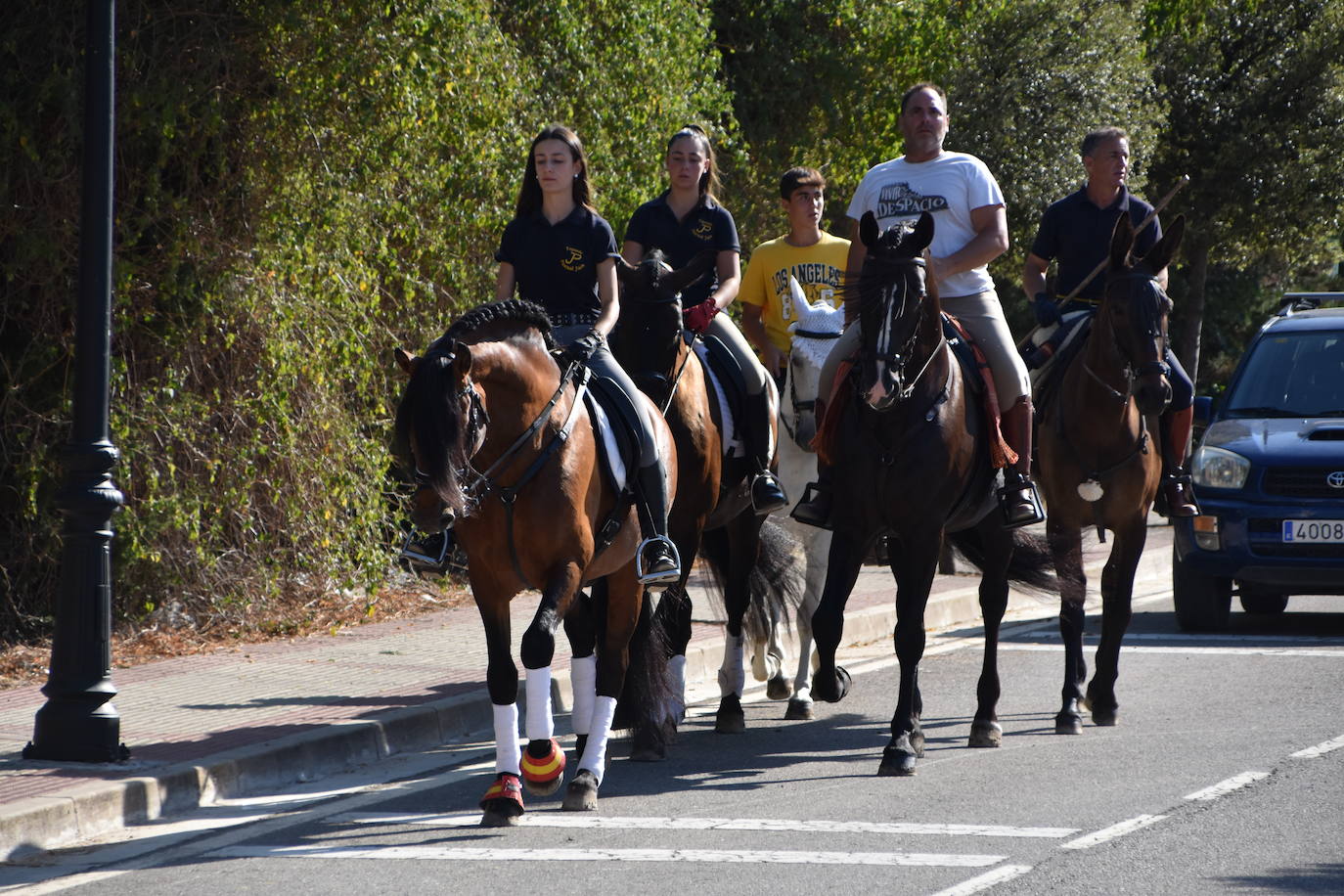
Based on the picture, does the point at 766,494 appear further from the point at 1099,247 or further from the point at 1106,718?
the point at 1099,247

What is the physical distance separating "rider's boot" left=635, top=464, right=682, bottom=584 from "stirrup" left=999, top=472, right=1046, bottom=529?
1.88 m

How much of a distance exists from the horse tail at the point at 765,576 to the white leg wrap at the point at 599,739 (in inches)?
83.0

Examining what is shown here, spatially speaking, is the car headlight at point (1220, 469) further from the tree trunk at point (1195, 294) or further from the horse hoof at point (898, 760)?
the tree trunk at point (1195, 294)

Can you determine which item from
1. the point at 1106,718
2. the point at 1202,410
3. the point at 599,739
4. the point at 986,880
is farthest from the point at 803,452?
the point at 986,880

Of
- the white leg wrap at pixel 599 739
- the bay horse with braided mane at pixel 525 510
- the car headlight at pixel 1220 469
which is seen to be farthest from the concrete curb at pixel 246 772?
the car headlight at pixel 1220 469


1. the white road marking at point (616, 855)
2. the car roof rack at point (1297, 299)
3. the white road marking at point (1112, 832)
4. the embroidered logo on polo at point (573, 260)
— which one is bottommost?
the white road marking at point (616, 855)

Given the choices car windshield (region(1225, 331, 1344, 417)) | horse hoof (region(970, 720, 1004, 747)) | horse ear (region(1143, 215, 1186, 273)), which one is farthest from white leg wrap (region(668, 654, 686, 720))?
car windshield (region(1225, 331, 1344, 417))

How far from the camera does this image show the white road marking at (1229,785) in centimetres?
675

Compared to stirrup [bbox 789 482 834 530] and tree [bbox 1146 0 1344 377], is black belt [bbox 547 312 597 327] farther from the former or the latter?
tree [bbox 1146 0 1344 377]

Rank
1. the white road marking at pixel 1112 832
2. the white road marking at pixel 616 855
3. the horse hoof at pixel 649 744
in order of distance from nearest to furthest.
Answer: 1. the white road marking at pixel 616 855
2. the white road marking at pixel 1112 832
3. the horse hoof at pixel 649 744

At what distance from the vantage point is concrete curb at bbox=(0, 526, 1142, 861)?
626cm

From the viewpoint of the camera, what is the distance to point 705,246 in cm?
868

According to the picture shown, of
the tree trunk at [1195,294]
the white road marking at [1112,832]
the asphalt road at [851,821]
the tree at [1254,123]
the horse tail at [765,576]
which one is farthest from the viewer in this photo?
the tree trunk at [1195,294]

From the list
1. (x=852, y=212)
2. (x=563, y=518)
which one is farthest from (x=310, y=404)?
(x=563, y=518)
